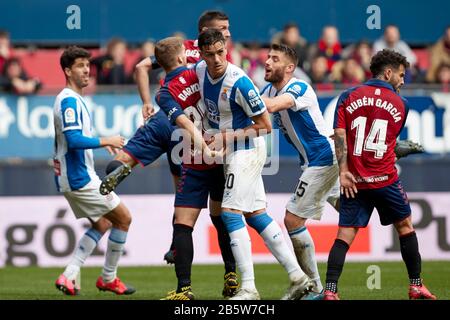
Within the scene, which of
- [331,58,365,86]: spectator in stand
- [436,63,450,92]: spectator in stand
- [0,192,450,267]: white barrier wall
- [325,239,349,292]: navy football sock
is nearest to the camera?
[325,239,349,292]: navy football sock

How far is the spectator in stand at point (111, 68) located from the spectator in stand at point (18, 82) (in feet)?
4.23

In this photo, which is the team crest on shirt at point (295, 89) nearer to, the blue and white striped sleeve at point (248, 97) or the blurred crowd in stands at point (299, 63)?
the blue and white striped sleeve at point (248, 97)

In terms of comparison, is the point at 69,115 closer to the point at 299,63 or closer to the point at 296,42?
the point at 299,63

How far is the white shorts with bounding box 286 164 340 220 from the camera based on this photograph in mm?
10305

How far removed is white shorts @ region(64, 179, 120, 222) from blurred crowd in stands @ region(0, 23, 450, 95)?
518 centimetres

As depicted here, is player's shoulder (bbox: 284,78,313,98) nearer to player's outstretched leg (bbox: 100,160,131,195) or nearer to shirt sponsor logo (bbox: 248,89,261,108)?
shirt sponsor logo (bbox: 248,89,261,108)

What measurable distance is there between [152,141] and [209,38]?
97.0 inches

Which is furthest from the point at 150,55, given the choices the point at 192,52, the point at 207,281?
the point at 192,52

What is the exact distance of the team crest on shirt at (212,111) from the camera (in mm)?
9672

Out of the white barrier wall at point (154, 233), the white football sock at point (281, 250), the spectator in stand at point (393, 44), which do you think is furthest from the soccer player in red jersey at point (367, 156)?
the spectator in stand at point (393, 44)

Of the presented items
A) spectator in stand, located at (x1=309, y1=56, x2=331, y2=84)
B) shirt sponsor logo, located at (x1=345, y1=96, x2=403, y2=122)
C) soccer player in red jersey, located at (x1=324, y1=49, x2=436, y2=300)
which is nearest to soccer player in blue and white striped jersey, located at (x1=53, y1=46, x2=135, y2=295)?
soccer player in red jersey, located at (x1=324, y1=49, x2=436, y2=300)
